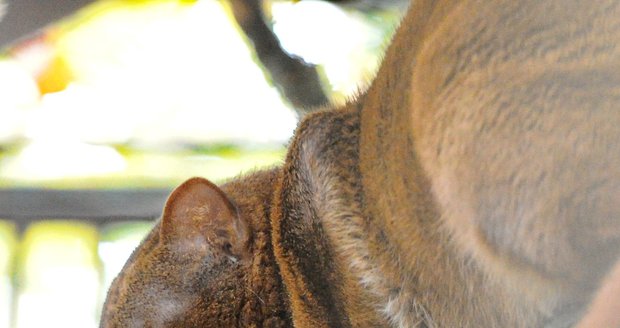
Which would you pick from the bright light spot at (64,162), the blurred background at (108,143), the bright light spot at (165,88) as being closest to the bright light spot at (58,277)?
the blurred background at (108,143)

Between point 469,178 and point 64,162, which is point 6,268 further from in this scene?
point 469,178

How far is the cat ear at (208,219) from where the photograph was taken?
165cm

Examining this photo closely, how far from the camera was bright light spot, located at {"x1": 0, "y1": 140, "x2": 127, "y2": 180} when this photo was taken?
4.88 metres

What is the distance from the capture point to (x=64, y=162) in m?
4.89

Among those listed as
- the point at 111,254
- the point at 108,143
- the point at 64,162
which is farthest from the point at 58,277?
the point at 108,143

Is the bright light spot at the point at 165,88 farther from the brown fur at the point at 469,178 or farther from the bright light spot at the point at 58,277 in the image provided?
the brown fur at the point at 469,178

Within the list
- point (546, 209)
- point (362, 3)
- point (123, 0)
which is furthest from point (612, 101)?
point (123, 0)

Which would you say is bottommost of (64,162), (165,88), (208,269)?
(208,269)

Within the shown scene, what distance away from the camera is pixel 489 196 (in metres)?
1.23

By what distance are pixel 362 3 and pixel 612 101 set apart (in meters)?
2.02

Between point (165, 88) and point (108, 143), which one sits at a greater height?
point (165, 88)

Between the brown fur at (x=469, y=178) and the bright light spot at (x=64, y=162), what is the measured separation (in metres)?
3.47

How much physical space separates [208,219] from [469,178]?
0.57m

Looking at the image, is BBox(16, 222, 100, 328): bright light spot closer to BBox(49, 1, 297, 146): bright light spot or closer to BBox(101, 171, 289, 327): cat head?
BBox(49, 1, 297, 146): bright light spot
